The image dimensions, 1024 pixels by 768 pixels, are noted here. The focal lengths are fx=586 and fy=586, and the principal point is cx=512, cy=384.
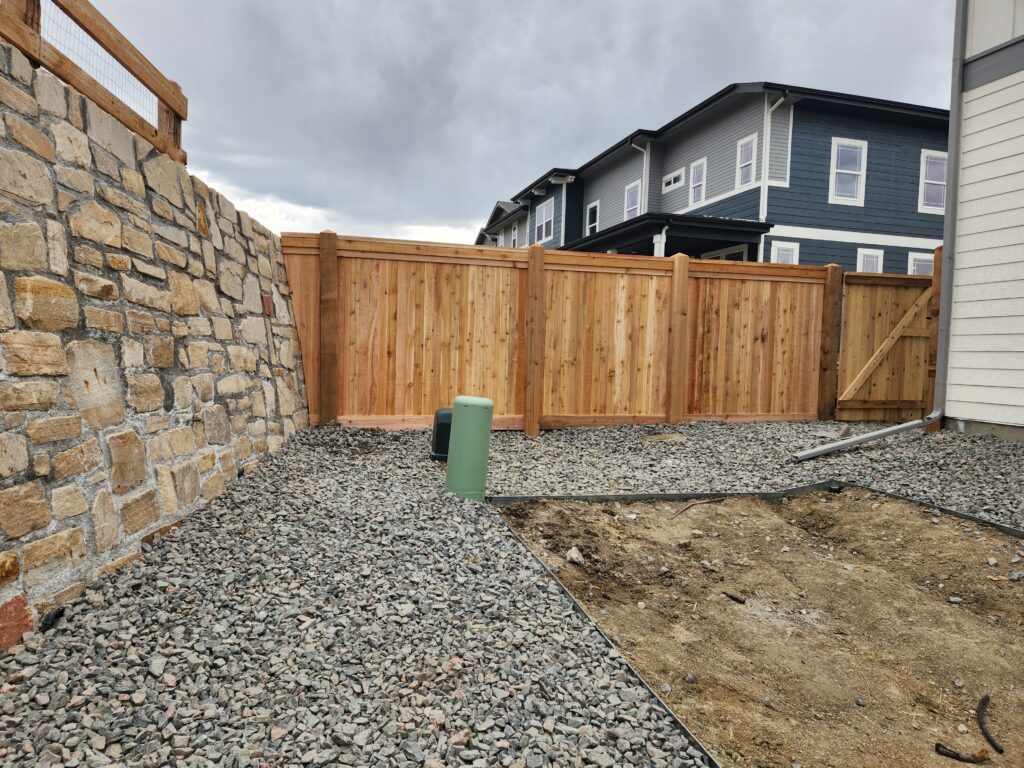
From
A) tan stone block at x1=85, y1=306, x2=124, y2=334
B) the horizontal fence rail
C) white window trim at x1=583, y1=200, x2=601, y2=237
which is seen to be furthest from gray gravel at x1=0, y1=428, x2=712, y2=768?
white window trim at x1=583, y1=200, x2=601, y2=237

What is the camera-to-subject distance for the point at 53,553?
6.91 ft

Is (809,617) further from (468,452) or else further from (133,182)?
(133,182)

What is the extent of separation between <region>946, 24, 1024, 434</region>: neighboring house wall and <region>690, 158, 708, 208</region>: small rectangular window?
7878 mm

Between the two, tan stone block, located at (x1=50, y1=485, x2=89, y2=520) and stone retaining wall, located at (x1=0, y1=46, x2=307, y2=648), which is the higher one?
stone retaining wall, located at (x1=0, y1=46, x2=307, y2=648)

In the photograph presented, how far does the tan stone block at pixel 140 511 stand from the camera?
8.31 ft

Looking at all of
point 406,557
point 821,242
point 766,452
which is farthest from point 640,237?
point 406,557

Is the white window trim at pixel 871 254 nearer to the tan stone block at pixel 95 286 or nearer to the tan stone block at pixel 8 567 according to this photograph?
the tan stone block at pixel 95 286

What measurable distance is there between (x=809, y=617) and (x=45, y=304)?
11.9 feet

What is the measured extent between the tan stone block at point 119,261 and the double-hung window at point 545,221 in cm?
1716

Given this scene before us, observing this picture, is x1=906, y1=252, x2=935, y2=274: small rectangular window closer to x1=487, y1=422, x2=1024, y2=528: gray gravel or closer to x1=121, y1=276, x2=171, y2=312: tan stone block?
x1=487, y1=422, x2=1024, y2=528: gray gravel

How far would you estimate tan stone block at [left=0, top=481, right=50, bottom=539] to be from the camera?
192 centimetres

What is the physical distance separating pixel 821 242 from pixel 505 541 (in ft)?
41.1

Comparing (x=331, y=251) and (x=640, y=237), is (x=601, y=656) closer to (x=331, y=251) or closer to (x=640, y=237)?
(x=331, y=251)

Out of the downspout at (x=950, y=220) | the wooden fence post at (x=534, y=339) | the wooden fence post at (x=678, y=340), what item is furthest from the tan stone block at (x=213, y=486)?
the downspout at (x=950, y=220)
